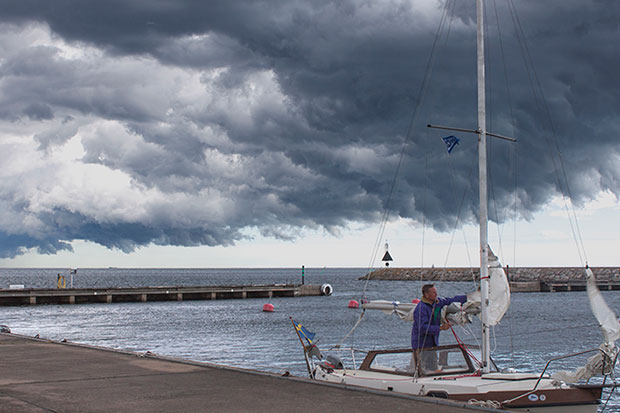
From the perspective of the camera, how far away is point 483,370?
1562cm

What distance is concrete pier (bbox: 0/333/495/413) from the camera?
36.0 feet

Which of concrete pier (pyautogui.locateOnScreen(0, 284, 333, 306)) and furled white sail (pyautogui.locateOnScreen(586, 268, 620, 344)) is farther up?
furled white sail (pyautogui.locateOnScreen(586, 268, 620, 344))

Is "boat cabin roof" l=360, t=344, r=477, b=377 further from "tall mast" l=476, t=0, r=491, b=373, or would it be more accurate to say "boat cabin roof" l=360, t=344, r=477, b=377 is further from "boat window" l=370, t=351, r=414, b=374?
"tall mast" l=476, t=0, r=491, b=373

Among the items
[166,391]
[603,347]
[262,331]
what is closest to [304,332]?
[166,391]

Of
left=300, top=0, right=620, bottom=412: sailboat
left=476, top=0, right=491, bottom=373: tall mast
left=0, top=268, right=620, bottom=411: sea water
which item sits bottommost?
left=0, top=268, right=620, bottom=411: sea water

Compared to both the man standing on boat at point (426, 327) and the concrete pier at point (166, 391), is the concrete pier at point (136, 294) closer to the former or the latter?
the concrete pier at point (166, 391)

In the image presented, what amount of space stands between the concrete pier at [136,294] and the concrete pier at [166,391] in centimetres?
6667

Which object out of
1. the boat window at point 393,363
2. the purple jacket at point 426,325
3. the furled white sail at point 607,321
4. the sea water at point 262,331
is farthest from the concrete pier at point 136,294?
the furled white sail at point 607,321

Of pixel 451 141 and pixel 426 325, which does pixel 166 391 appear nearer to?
pixel 426 325

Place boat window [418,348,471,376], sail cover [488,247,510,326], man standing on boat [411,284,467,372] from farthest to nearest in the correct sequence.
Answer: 1. sail cover [488,247,510,326]
2. boat window [418,348,471,376]
3. man standing on boat [411,284,467,372]

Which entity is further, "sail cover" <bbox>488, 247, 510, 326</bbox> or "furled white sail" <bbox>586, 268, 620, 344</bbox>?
"sail cover" <bbox>488, 247, 510, 326</bbox>

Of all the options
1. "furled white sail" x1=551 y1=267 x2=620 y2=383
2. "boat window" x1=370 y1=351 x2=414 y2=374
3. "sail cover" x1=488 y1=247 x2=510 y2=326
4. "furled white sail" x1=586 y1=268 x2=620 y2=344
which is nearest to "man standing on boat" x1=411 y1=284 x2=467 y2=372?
"boat window" x1=370 y1=351 x2=414 y2=374

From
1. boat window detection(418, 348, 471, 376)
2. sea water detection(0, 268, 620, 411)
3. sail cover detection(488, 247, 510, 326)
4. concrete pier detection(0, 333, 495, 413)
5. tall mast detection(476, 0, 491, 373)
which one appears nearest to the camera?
concrete pier detection(0, 333, 495, 413)

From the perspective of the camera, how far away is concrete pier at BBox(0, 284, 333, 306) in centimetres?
7831
